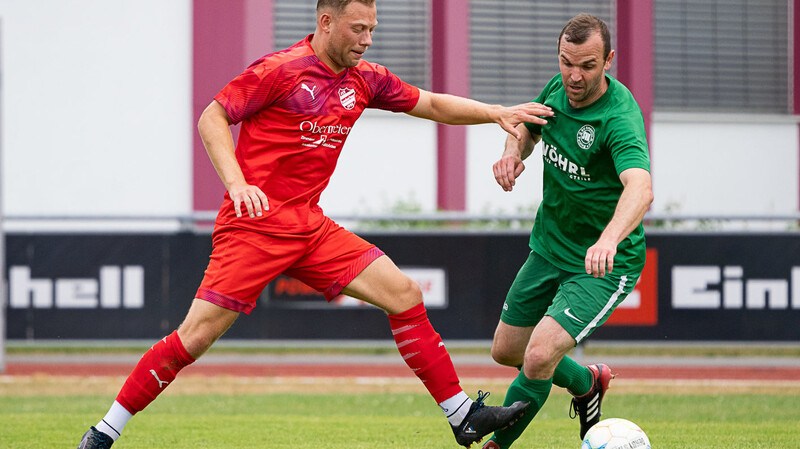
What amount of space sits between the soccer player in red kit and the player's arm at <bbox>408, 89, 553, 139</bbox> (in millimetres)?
35

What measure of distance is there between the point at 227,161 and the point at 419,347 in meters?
1.39

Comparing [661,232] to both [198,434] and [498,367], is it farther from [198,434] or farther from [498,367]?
[198,434]

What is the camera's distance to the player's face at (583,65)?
477cm

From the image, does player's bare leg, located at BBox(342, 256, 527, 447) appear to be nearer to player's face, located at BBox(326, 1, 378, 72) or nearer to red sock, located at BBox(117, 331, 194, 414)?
red sock, located at BBox(117, 331, 194, 414)

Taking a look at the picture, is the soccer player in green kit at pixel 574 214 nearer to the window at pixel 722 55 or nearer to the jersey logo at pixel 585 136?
the jersey logo at pixel 585 136

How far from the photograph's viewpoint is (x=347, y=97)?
492 centimetres

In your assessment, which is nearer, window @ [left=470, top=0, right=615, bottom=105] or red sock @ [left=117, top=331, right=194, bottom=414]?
red sock @ [left=117, top=331, right=194, bottom=414]

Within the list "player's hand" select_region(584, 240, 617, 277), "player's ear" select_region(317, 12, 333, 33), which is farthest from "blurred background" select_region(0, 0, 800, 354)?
"player's hand" select_region(584, 240, 617, 277)

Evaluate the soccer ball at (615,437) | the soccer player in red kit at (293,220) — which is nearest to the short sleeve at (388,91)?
the soccer player in red kit at (293,220)

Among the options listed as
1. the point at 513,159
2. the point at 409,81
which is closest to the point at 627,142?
the point at 513,159

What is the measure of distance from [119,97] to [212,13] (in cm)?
218

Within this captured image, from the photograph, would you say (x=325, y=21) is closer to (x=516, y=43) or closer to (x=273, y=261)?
(x=273, y=261)

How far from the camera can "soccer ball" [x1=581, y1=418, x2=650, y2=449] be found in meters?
4.76

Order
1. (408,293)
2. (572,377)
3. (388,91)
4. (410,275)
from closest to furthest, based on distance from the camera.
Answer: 1. (408,293)
2. (388,91)
3. (572,377)
4. (410,275)
